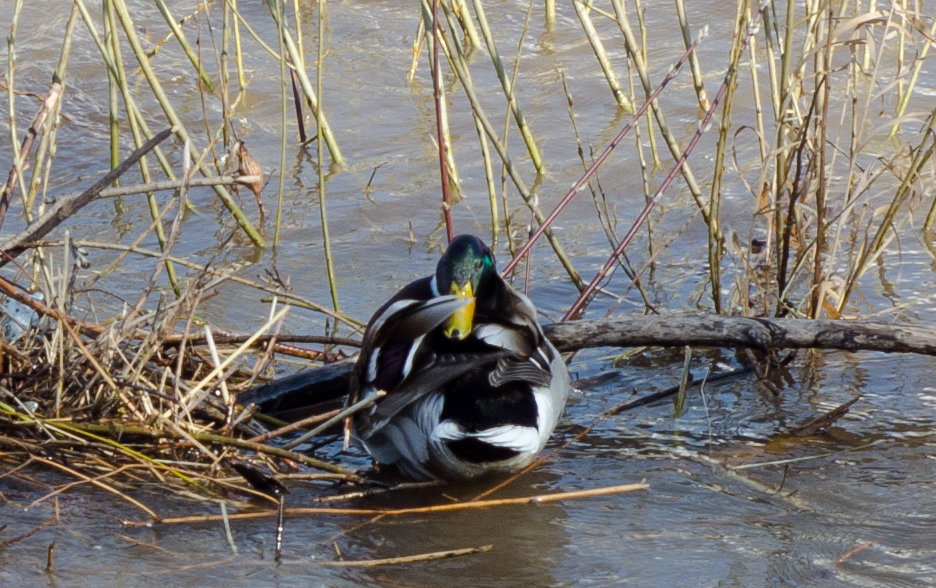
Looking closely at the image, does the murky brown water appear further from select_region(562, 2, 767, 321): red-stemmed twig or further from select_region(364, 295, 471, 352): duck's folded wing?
select_region(364, 295, 471, 352): duck's folded wing

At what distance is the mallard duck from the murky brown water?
0.55ft

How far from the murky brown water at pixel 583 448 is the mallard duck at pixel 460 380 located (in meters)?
0.17

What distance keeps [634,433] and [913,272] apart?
72.4 inches

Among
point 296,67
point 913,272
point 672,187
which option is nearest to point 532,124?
point 672,187

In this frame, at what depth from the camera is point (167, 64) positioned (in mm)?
8016

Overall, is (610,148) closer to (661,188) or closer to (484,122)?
(661,188)

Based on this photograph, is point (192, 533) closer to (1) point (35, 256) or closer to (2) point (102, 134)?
(1) point (35, 256)

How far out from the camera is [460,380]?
3074 millimetres

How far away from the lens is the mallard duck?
3008mm

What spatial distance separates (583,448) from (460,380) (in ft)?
2.37

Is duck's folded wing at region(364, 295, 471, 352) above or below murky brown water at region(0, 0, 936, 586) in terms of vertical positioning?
above

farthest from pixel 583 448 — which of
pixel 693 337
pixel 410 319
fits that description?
pixel 410 319

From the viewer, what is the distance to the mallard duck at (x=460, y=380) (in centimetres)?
301

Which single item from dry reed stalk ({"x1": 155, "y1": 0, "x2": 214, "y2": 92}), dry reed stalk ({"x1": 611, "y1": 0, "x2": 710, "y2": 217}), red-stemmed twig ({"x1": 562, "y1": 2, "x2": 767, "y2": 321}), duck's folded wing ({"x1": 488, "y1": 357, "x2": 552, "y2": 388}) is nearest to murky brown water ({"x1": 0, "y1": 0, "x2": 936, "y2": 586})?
dry reed stalk ({"x1": 611, "y1": 0, "x2": 710, "y2": 217})
